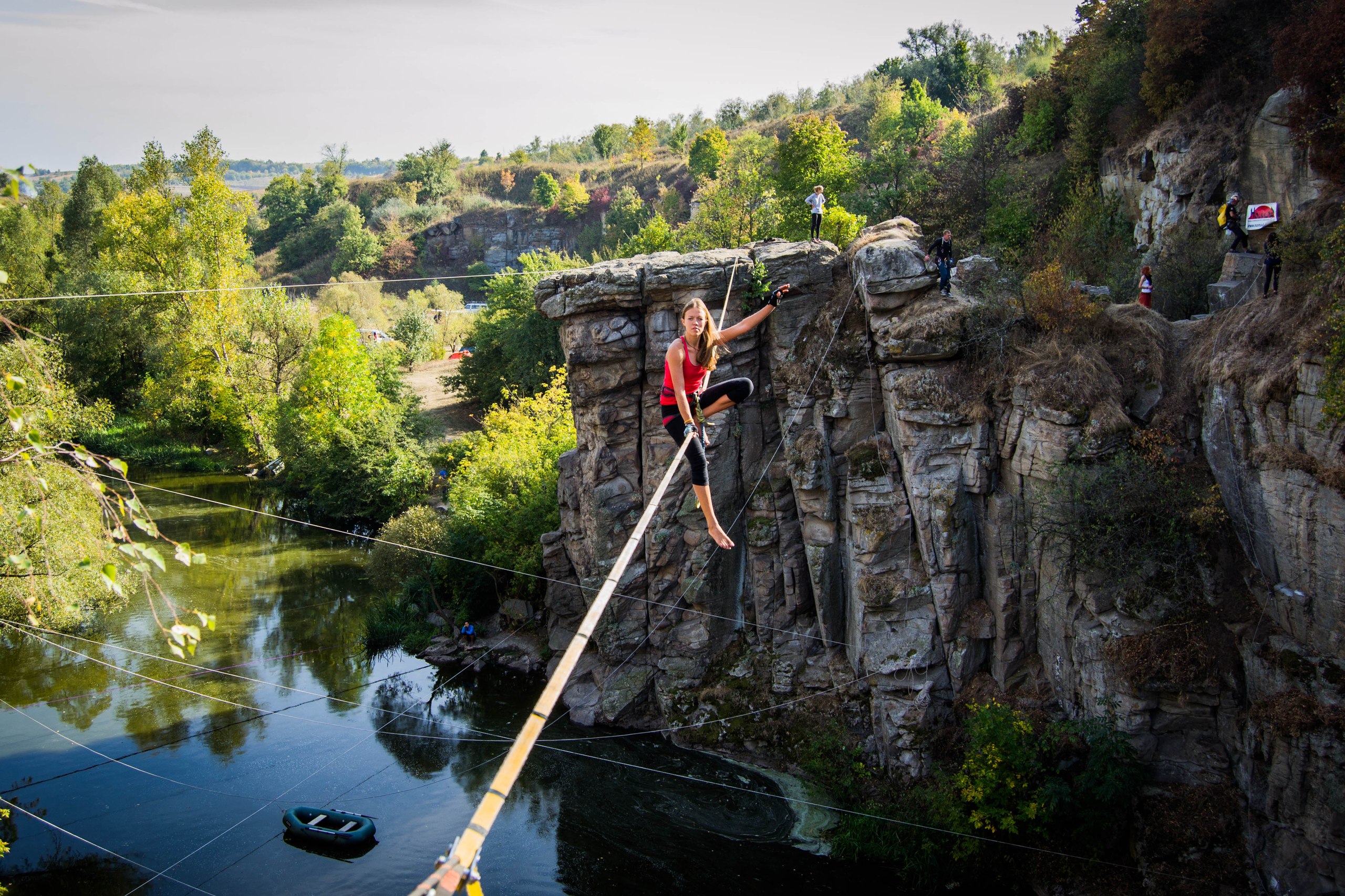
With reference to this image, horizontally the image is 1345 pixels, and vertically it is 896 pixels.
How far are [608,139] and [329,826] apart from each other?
3082 inches

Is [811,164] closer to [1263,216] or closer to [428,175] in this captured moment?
[1263,216]

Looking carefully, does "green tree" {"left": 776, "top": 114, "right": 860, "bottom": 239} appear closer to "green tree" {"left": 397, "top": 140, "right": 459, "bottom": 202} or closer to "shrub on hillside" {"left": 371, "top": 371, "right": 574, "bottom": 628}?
"shrub on hillside" {"left": 371, "top": 371, "right": 574, "bottom": 628}

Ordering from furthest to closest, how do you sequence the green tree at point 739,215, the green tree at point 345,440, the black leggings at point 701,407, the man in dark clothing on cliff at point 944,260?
the green tree at point 345,440 < the green tree at point 739,215 < the man in dark clothing on cliff at point 944,260 < the black leggings at point 701,407

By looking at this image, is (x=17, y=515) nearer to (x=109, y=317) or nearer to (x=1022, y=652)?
(x=1022, y=652)

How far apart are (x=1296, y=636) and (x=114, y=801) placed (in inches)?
813

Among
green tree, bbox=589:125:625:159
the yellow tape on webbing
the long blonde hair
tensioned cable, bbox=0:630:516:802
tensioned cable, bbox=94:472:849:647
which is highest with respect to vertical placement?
green tree, bbox=589:125:625:159

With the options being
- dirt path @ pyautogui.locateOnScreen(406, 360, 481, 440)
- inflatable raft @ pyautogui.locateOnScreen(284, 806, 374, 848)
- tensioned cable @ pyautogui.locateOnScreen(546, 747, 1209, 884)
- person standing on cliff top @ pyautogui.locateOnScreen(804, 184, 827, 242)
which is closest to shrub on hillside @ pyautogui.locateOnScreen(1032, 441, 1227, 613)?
tensioned cable @ pyautogui.locateOnScreen(546, 747, 1209, 884)

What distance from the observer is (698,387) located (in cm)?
829

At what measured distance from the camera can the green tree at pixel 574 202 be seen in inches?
2734

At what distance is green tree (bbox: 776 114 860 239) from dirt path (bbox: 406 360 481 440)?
16.0 metres

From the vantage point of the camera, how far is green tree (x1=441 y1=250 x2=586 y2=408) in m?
36.2

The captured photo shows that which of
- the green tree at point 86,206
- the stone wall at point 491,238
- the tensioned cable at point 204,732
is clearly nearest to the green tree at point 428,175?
the stone wall at point 491,238

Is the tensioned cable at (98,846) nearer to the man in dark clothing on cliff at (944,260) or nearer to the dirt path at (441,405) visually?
the man in dark clothing on cliff at (944,260)

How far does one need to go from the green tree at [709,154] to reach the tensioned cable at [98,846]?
4601cm
